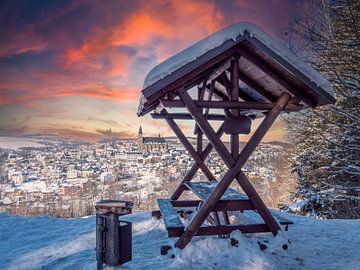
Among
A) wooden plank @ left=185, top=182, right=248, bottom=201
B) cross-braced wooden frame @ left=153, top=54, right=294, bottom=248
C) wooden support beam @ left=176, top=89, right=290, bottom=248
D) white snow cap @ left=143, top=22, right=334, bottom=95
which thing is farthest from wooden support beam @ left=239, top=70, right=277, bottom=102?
wooden plank @ left=185, top=182, right=248, bottom=201

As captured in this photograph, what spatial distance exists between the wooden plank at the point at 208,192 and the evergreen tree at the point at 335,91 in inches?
139

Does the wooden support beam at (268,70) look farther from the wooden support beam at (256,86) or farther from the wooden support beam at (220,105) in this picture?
the wooden support beam at (256,86)

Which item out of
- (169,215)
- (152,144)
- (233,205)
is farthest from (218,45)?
(152,144)

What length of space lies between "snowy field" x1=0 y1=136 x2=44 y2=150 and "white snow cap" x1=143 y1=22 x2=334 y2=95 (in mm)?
16177

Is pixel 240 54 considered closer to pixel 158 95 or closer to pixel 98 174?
pixel 158 95

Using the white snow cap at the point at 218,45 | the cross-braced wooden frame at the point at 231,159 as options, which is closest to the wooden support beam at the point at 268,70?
the cross-braced wooden frame at the point at 231,159

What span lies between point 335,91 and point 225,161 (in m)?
6.32

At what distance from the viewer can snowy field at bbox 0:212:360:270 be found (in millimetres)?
3723

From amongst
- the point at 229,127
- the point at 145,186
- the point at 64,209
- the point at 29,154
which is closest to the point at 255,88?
the point at 229,127

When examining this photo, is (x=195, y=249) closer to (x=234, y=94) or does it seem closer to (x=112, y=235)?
(x=112, y=235)

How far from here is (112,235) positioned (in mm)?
2984

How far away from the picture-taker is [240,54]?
14.1 ft

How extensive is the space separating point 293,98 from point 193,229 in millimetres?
2643

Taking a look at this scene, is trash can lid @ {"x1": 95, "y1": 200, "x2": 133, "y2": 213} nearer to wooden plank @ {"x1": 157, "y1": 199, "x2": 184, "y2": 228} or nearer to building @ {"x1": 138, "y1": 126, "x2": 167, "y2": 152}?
wooden plank @ {"x1": 157, "y1": 199, "x2": 184, "y2": 228}
